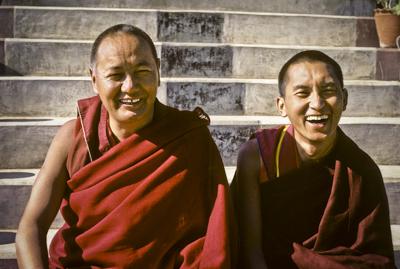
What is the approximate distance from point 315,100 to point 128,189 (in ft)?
2.84

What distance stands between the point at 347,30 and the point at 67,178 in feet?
11.1

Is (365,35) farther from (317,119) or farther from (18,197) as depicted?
(18,197)

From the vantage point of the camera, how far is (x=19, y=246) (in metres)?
2.07

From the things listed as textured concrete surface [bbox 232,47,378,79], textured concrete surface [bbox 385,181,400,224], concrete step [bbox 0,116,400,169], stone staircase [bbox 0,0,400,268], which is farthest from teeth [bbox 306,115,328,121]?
textured concrete surface [bbox 232,47,378,79]

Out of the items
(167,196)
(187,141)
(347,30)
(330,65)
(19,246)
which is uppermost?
(347,30)

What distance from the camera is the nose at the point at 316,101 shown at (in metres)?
2.19

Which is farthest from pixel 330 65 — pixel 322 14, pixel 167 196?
pixel 322 14

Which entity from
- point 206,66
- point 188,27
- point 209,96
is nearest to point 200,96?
point 209,96

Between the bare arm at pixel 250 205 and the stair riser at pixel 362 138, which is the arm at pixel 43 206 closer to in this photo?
the bare arm at pixel 250 205

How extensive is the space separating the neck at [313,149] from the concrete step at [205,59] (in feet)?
6.65

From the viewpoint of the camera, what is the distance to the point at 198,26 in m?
4.62

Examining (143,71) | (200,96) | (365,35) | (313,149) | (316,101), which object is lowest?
(313,149)

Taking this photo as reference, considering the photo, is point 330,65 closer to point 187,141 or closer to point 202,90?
point 187,141

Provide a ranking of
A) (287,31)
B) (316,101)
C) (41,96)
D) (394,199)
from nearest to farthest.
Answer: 1. (316,101)
2. (394,199)
3. (41,96)
4. (287,31)
